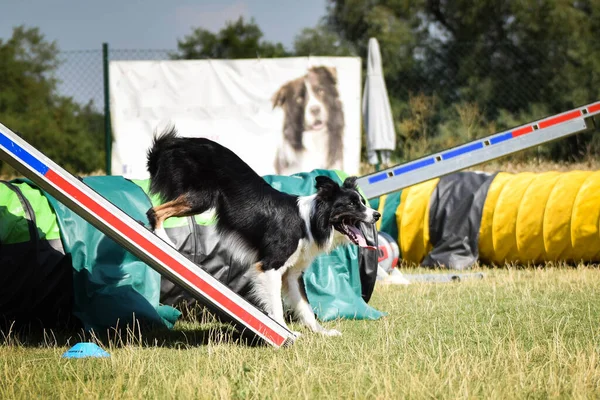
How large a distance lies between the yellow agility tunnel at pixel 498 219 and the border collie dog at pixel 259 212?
4062 mm

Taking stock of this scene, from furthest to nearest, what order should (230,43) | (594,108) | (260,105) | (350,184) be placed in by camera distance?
(230,43)
(260,105)
(594,108)
(350,184)

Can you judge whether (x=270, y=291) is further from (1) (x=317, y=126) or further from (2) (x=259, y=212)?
(1) (x=317, y=126)

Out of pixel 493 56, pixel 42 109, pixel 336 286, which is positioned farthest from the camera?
pixel 42 109

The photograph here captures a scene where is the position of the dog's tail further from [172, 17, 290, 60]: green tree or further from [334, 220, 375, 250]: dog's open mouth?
[172, 17, 290, 60]: green tree

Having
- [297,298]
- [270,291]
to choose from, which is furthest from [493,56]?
[270,291]

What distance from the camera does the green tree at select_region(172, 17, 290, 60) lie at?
83.9ft

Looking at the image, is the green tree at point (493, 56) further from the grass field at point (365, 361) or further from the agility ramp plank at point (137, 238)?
the agility ramp plank at point (137, 238)

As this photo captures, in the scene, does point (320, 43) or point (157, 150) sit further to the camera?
point (320, 43)

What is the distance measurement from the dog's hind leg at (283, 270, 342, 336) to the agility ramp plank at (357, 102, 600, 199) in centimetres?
235

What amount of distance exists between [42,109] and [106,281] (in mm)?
15663

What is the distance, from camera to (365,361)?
13.4 ft

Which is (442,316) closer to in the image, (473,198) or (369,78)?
(473,198)

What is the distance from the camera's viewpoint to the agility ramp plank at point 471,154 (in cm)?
745

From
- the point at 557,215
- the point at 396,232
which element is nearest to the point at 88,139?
the point at 396,232
